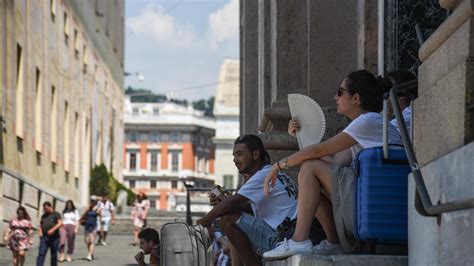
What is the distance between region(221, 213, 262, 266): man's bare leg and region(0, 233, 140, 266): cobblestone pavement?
58.0 feet

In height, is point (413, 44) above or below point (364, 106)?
above

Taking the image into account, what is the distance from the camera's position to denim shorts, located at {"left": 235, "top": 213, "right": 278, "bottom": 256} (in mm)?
9375

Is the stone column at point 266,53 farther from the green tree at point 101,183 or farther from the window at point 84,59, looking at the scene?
the green tree at point 101,183

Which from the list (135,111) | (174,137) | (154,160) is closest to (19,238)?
(174,137)

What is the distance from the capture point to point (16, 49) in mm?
38375

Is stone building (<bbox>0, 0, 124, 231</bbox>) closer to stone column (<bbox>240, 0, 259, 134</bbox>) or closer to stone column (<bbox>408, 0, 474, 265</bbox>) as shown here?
stone column (<bbox>240, 0, 259, 134</bbox>)

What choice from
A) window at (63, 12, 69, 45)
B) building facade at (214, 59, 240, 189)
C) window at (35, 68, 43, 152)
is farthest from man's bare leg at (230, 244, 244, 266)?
building facade at (214, 59, 240, 189)

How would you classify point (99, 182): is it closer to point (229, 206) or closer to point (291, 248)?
point (229, 206)

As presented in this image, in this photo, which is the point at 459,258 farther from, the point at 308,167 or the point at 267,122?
the point at 267,122

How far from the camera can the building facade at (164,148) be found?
493 ft

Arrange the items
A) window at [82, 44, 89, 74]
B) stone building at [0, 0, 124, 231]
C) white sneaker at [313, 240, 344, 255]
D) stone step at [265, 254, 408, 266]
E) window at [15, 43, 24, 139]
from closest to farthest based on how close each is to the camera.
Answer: stone step at [265, 254, 408, 266] → white sneaker at [313, 240, 344, 255] → stone building at [0, 0, 124, 231] → window at [15, 43, 24, 139] → window at [82, 44, 89, 74]

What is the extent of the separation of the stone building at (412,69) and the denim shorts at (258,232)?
183 cm

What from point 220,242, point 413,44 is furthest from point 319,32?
point 220,242

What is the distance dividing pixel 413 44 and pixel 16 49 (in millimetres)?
28843
